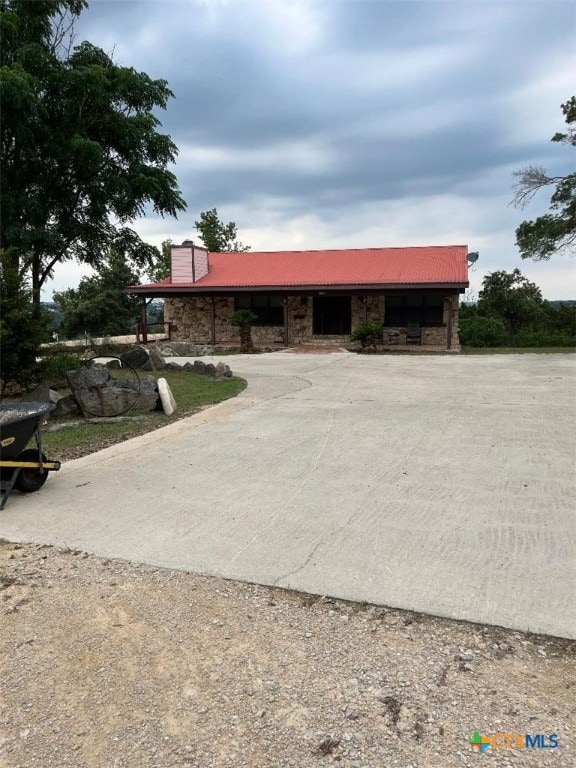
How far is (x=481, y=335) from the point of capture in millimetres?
28734

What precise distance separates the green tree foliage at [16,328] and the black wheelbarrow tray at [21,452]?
3.95 meters

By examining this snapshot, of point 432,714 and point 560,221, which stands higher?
point 560,221

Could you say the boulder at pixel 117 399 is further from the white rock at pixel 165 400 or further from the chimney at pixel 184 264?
the chimney at pixel 184 264

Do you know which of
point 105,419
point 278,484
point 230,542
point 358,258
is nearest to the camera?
point 230,542

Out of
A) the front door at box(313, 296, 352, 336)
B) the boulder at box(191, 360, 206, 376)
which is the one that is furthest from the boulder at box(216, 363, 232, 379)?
the front door at box(313, 296, 352, 336)

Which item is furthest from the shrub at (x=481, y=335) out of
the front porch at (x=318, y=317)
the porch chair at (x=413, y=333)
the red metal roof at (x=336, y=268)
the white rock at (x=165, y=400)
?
the white rock at (x=165, y=400)

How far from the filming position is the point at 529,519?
403 centimetres

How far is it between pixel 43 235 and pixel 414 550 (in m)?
13.9

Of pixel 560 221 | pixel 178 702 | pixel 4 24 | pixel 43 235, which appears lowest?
pixel 178 702

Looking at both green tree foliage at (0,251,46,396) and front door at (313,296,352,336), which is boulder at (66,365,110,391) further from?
front door at (313,296,352,336)

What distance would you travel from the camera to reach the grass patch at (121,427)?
6.43 meters

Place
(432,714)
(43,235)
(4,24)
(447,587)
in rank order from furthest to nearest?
(43,235) → (4,24) → (447,587) → (432,714)

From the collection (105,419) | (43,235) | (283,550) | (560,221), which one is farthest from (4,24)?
(560,221)

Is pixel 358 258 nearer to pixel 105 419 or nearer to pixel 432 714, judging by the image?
pixel 105 419
